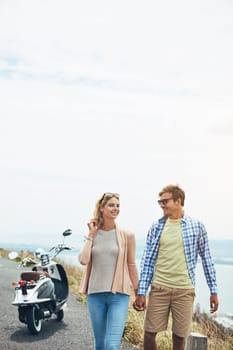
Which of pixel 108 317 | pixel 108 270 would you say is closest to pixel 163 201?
pixel 108 270

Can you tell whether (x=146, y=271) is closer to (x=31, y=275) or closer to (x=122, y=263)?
(x=122, y=263)

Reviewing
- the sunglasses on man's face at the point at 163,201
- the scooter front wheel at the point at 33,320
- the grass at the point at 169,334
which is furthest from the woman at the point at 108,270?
the scooter front wheel at the point at 33,320

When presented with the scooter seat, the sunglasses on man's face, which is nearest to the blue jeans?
the sunglasses on man's face

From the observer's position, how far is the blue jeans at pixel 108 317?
18.5 ft

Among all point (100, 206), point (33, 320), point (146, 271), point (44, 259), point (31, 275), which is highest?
point (100, 206)

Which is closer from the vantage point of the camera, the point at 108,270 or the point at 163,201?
the point at 108,270

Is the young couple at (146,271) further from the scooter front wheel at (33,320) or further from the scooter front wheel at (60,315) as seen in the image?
the scooter front wheel at (60,315)

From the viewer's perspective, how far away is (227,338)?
922cm

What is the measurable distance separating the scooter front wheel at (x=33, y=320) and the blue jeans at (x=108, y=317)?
2.92 metres

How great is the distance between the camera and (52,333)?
8891 millimetres

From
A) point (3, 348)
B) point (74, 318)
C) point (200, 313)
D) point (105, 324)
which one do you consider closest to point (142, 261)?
point (105, 324)

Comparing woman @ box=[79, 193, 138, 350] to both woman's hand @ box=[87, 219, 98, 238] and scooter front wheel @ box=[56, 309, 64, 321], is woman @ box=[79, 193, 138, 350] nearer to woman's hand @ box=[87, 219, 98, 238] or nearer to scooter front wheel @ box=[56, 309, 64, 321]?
woman's hand @ box=[87, 219, 98, 238]

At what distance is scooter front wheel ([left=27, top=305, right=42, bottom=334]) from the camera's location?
28.1ft

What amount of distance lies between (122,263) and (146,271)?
21 cm
